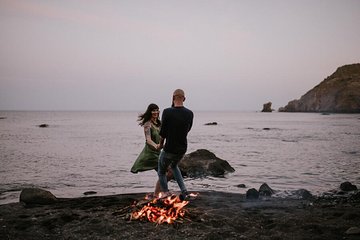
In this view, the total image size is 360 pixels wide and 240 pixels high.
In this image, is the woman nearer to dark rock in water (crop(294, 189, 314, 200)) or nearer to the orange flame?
the orange flame

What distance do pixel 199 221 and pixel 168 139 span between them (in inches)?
85.7

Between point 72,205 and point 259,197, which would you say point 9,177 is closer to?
point 72,205

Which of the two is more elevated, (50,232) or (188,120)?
(188,120)

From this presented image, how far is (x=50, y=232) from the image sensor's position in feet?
22.8

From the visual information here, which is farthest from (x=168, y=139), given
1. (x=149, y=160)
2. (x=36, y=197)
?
(x=36, y=197)

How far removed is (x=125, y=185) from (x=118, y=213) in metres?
6.23

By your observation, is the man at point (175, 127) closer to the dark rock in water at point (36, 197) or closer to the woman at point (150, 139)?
the woman at point (150, 139)

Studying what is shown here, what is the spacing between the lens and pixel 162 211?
7.59 meters

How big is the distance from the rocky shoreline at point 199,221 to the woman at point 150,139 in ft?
3.82

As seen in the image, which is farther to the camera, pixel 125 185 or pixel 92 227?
pixel 125 185

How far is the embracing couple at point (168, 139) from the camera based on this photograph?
705 cm

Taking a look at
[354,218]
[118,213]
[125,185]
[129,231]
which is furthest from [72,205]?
[354,218]

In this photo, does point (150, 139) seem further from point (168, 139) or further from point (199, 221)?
point (199, 221)

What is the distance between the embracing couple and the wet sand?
1.11 metres
